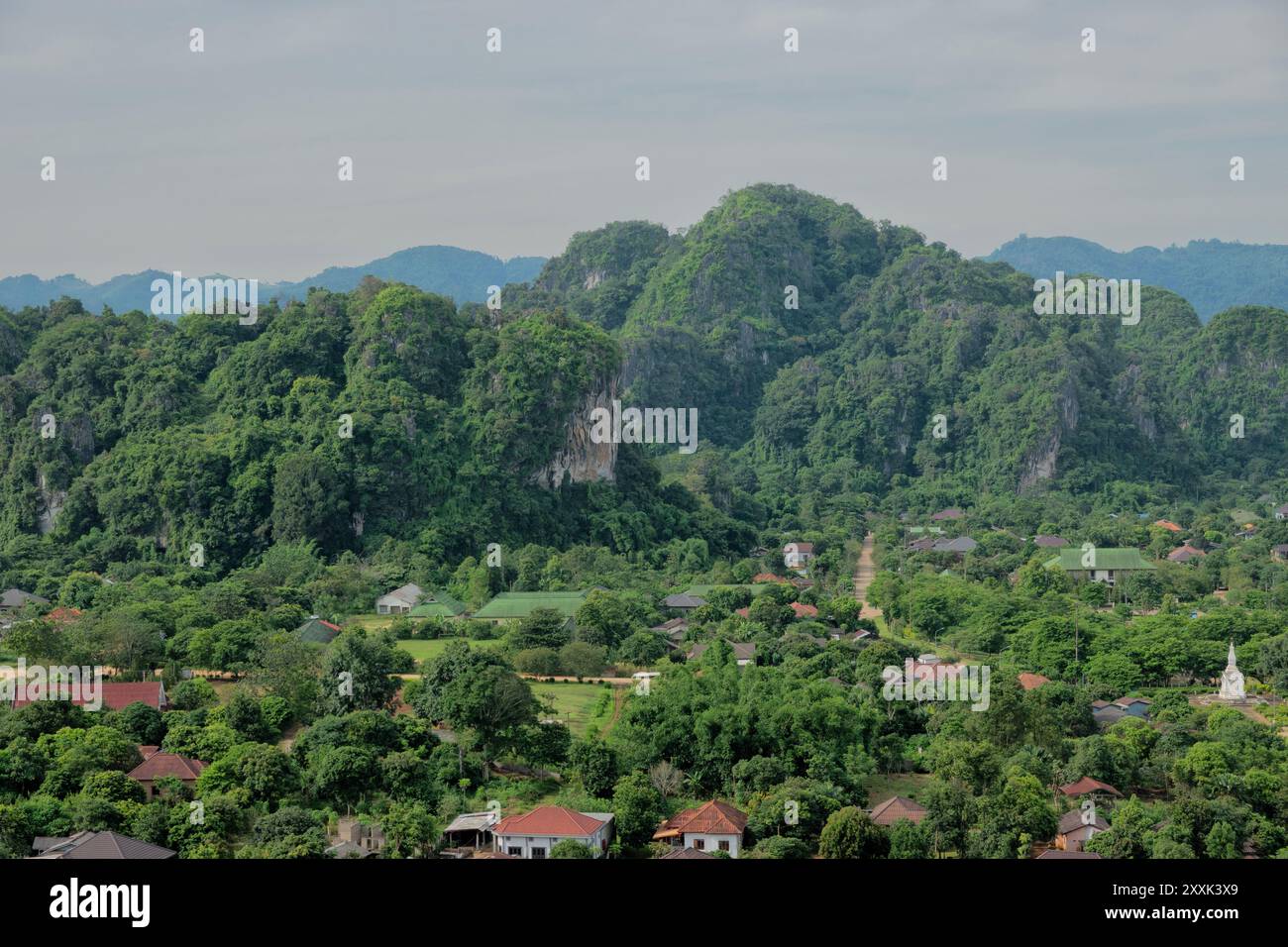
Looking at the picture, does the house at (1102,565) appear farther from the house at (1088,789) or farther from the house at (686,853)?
the house at (686,853)

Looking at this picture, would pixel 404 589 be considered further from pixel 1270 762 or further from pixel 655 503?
pixel 1270 762

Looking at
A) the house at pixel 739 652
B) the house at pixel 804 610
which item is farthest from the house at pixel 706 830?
the house at pixel 804 610

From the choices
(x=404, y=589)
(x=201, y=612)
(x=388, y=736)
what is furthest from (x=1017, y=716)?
(x=404, y=589)

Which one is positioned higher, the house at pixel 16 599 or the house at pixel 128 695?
the house at pixel 16 599

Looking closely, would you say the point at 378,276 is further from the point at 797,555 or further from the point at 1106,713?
the point at 1106,713

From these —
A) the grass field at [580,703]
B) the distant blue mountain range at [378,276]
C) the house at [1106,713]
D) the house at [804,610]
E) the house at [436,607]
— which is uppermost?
the distant blue mountain range at [378,276]

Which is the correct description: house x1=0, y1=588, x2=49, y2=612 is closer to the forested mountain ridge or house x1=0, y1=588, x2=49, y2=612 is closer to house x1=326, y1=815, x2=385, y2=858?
the forested mountain ridge

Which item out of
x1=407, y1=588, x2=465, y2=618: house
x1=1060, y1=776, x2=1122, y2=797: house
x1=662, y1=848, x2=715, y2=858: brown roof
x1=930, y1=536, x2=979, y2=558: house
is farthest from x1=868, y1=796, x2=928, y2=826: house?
x1=930, y1=536, x2=979, y2=558: house
